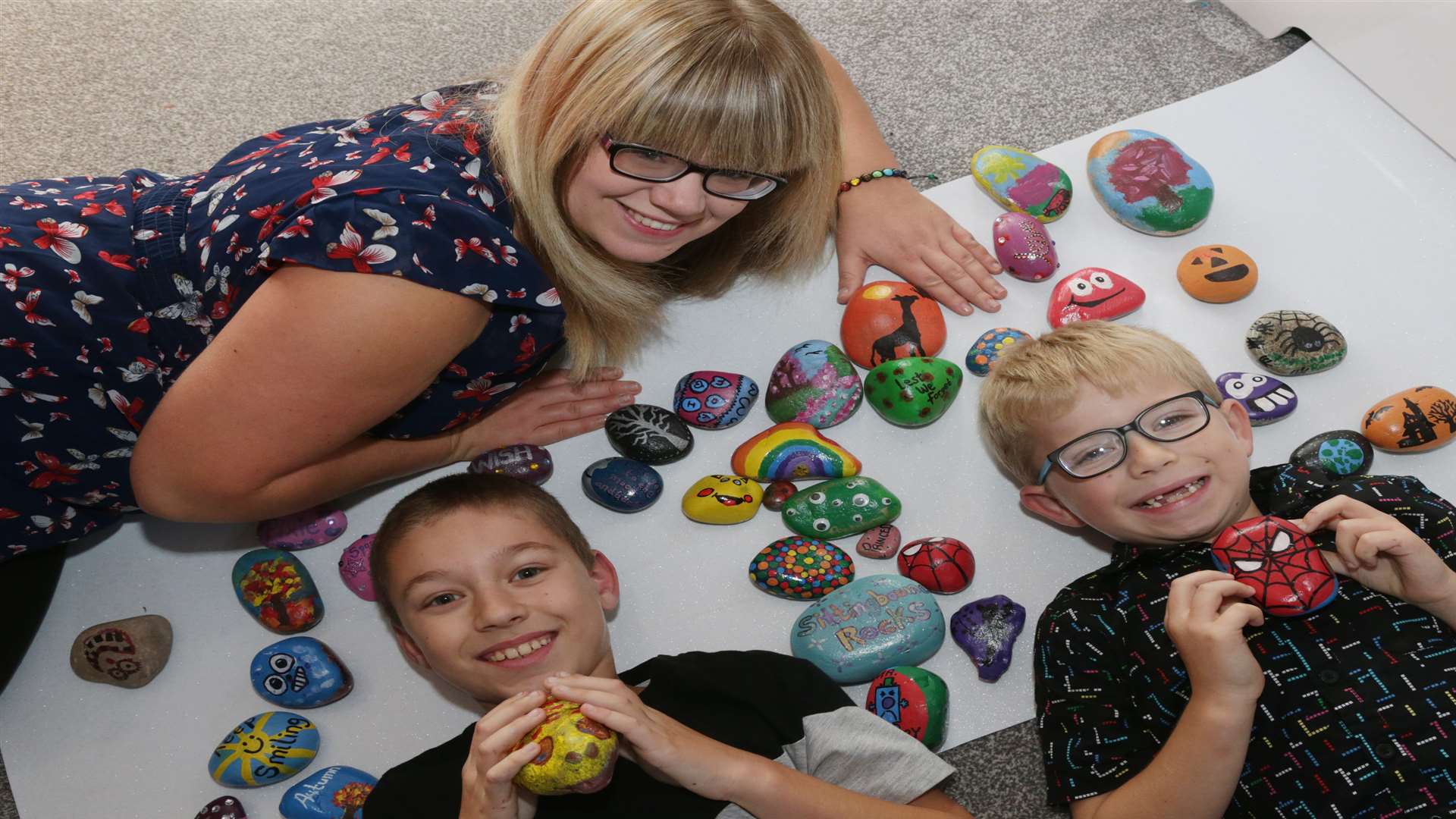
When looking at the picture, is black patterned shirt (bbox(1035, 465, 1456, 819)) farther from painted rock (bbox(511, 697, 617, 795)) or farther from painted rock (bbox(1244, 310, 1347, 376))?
painted rock (bbox(511, 697, 617, 795))

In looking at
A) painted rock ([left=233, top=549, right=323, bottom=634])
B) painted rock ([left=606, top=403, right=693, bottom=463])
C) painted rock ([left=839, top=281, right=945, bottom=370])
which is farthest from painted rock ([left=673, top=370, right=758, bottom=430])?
painted rock ([left=233, top=549, right=323, bottom=634])

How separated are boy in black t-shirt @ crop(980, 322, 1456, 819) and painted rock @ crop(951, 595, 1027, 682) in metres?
0.05

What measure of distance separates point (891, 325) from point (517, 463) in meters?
0.50

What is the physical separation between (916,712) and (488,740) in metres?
0.48

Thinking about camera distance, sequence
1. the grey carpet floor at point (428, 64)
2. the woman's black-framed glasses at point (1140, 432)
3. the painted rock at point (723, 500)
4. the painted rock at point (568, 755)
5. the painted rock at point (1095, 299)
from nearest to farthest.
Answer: the painted rock at point (568, 755) < the woman's black-framed glasses at point (1140, 432) < the painted rock at point (723, 500) < the painted rock at point (1095, 299) < the grey carpet floor at point (428, 64)

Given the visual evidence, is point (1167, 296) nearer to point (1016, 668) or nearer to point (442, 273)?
point (1016, 668)

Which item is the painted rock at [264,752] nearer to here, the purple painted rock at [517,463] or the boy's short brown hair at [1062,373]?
the purple painted rock at [517,463]

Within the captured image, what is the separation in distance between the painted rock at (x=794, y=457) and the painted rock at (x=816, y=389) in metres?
0.03

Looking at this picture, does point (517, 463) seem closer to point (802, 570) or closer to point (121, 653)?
point (802, 570)

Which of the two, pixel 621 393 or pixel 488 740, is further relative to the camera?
pixel 621 393

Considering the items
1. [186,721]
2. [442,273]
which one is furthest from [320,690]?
[442,273]

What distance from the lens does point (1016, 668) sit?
1.38 metres

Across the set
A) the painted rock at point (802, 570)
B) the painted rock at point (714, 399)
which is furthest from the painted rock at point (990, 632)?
the painted rock at point (714, 399)

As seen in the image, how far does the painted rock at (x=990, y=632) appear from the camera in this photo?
1.36 m
